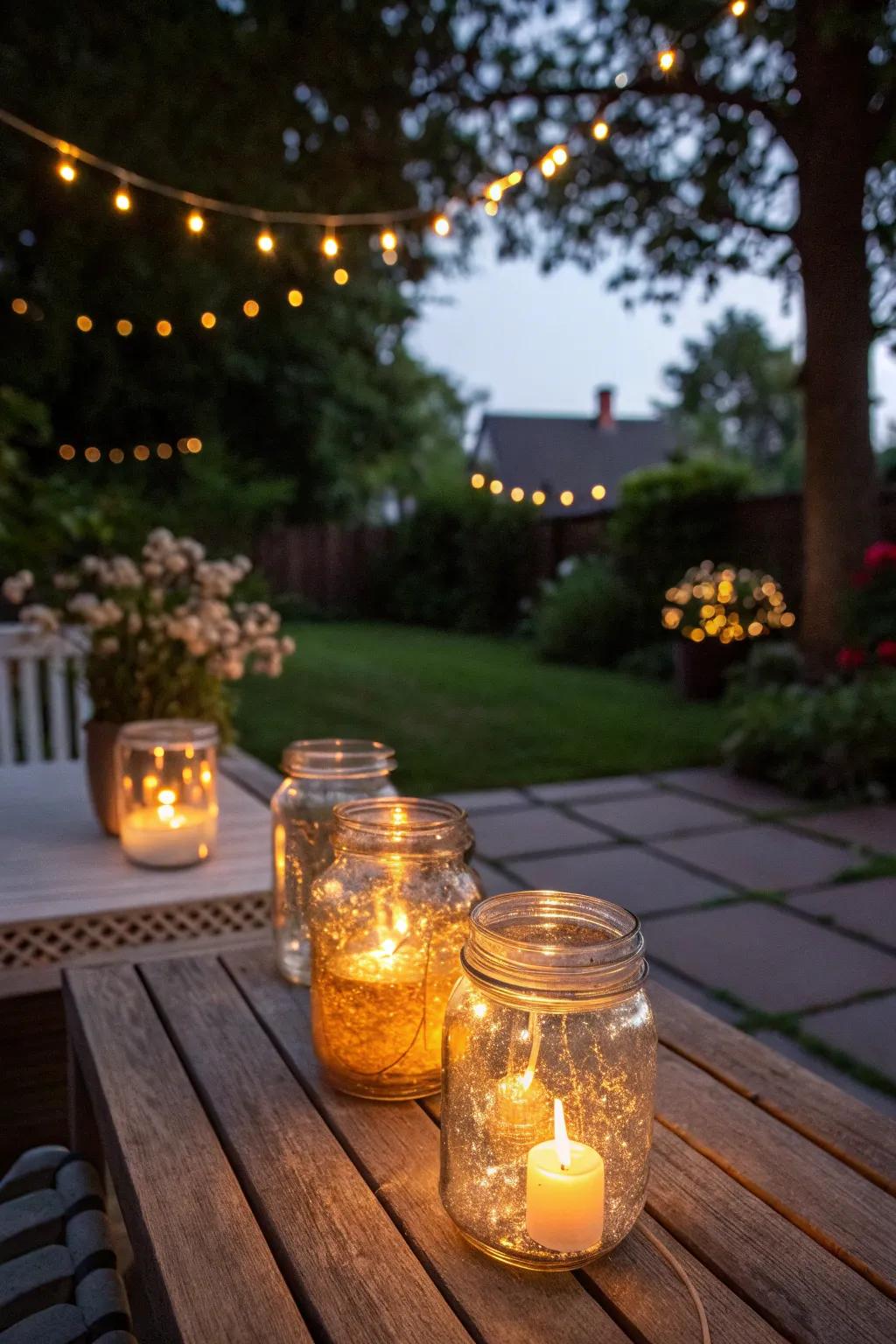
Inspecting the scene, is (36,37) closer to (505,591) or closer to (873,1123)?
(505,591)

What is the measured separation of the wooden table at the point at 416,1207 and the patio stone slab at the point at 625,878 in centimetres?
187

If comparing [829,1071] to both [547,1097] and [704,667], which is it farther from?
[704,667]

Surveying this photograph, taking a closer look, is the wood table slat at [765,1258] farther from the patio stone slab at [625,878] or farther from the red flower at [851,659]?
the red flower at [851,659]

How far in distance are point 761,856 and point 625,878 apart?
558 mm

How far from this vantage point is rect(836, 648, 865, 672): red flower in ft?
16.4

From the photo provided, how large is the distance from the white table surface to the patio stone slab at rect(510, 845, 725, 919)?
121 cm

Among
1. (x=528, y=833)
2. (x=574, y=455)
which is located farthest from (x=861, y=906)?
(x=574, y=455)

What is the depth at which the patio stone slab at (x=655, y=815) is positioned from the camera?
12.1 ft

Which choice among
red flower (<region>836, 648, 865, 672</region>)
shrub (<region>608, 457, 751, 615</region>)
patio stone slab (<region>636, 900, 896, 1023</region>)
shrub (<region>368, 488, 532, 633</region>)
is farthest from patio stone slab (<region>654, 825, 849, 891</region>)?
shrub (<region>368, 488, 532, 633</region>)

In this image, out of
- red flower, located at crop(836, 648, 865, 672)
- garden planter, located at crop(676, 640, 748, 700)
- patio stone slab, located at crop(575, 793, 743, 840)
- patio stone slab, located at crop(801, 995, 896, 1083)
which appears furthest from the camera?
garden planter, located at crop(676, 640, 748, 700)

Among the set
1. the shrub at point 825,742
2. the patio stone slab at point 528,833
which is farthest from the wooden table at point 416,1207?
the shrub at point 825,742

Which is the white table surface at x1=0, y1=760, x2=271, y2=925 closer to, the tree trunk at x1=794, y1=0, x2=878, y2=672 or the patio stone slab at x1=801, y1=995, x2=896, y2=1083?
the patio stone slab at x1=801, y1=995, x2=896, y2=1083

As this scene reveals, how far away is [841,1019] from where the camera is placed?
220 cm

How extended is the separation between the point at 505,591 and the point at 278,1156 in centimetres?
1022
